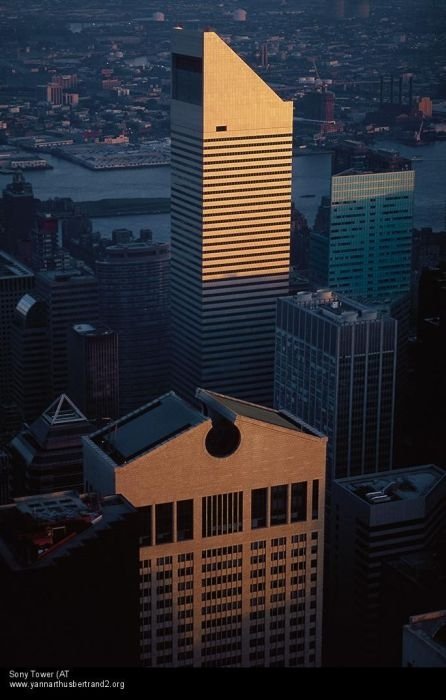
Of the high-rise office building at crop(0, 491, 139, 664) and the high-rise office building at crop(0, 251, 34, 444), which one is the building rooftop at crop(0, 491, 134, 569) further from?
the high-rise office building at crop(0, 251, 34, 444)

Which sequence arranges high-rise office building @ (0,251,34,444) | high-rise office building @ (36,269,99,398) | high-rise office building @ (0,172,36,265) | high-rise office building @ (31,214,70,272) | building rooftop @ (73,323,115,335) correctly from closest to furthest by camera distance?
building rooftop @ (73,323,115,335) → high-rise office building @ (36,269,99,398) → high-rise office building @ (0,251,34,444) → high-rise office building @ (31,214,70,272) → high-rise office building @ (0,172,36,265)

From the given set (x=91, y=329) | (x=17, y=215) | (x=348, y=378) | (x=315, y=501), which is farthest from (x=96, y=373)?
(x=17, y=215)

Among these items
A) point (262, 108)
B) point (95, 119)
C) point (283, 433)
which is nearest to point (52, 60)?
point (95, 119)

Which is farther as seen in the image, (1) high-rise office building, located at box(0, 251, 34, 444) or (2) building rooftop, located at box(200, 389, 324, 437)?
(1) high-rise office building, located at box(0, 251, 34, 444)

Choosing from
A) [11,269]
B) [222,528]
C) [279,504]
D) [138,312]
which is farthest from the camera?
[11,269]

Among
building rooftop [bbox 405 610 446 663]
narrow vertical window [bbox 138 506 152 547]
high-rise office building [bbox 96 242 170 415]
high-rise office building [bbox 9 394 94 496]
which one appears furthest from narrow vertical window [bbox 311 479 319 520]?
high-rise office building [bbox 96 242 170 415]

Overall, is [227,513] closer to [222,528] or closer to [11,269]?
[222,528]

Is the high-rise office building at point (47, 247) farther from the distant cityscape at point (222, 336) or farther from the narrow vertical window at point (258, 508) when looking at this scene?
the narrow vertical window at point (258, 508)
